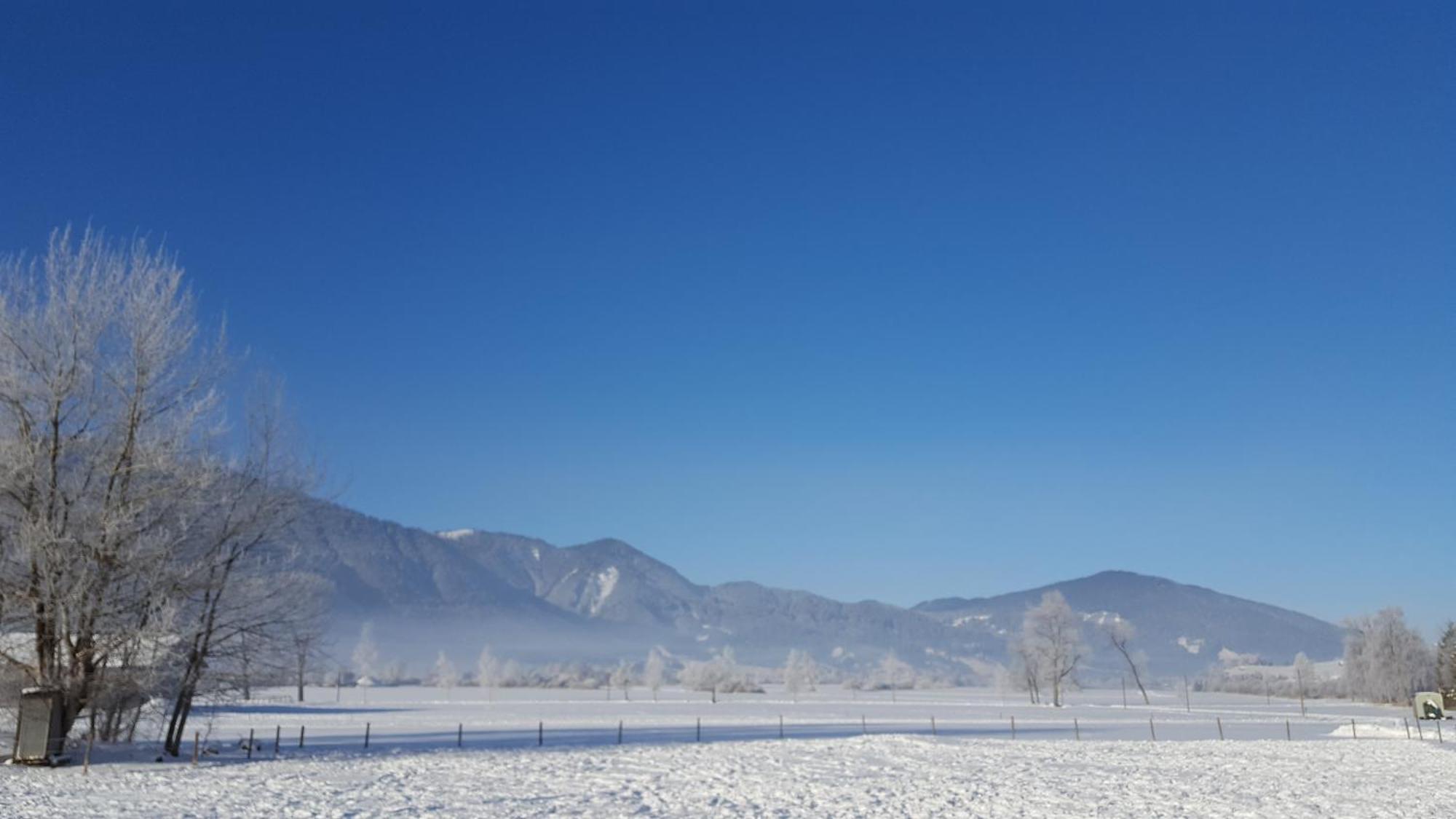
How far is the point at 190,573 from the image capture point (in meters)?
29.5

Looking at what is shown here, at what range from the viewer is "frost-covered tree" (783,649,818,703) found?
12769cm

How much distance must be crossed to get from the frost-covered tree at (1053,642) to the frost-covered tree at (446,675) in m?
67.6

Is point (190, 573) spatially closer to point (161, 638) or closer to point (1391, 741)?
point (161, 638)

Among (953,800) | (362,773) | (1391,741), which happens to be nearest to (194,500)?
(362,773)

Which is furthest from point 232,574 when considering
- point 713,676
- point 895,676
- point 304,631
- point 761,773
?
point 895,676

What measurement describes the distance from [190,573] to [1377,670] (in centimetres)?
10718

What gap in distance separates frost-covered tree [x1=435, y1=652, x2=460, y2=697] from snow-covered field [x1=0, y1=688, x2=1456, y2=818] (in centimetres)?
6800

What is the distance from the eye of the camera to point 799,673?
13100cm

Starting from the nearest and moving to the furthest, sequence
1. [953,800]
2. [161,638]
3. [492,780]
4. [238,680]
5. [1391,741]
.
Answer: [953,800] → [492,780] → [161,638] → [238,680] → [1391,741]

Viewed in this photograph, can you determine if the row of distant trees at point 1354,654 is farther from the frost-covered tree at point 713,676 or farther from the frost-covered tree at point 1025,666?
the frost-covered tree at point 713,676

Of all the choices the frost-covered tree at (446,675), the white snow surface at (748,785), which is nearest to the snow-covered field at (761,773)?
the white snow surface at (748,785)

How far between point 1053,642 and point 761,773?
76.0m

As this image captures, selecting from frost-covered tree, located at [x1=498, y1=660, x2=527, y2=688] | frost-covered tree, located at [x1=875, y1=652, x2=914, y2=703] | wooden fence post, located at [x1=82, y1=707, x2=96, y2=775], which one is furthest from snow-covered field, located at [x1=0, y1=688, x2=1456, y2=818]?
frost-covered tree, located at [x1=875, y1=652, x2=914, y2=703]

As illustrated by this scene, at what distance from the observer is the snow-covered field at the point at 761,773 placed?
2255cm
